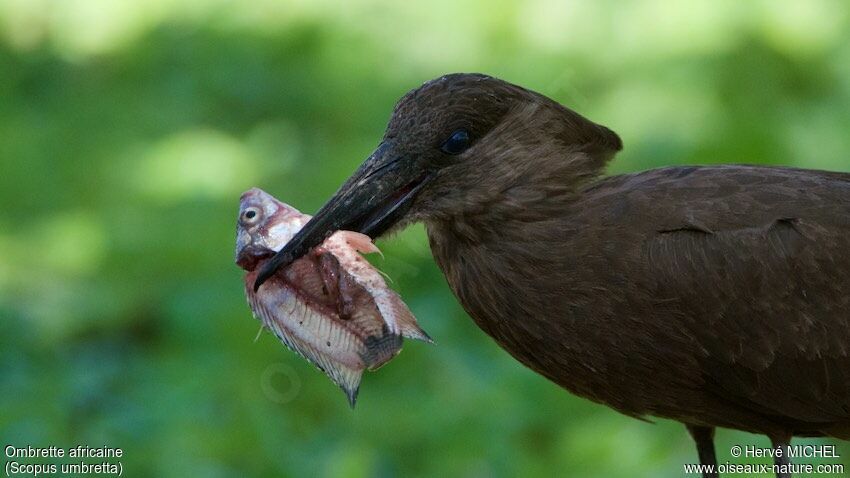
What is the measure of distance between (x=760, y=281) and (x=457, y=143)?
36.1 inches

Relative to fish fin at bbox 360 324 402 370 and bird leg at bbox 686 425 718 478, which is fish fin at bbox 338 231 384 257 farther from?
bird leg at bbox 686 425 718 478

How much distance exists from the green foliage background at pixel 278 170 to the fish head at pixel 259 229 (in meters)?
0.46

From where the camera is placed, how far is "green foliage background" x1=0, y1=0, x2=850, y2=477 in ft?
20.8

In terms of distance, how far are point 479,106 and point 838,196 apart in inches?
41.2

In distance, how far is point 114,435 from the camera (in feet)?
21.0

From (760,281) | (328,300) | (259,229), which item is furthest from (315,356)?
(760,281)

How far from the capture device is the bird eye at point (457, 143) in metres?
4.58

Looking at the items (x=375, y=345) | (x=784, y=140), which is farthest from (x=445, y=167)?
(x=784, y=140)

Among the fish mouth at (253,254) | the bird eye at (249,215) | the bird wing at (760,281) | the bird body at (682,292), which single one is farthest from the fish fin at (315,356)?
the bird wing at (760,281)

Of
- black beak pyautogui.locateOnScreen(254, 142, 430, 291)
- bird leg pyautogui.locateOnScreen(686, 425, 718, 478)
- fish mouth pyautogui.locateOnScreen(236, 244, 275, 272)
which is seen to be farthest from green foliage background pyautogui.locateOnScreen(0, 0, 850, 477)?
bird leg pyautogui.locateOnScreen(686, 425, 718, 478)

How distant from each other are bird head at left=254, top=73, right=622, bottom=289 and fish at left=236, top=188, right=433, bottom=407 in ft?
0.25

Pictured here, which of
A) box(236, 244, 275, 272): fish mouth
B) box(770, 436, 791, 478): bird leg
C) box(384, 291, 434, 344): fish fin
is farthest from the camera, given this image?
box(770, 436, 791, 478): bird leg

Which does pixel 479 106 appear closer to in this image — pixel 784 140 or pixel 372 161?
pixel 372 161

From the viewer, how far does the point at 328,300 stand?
14.8 feet
